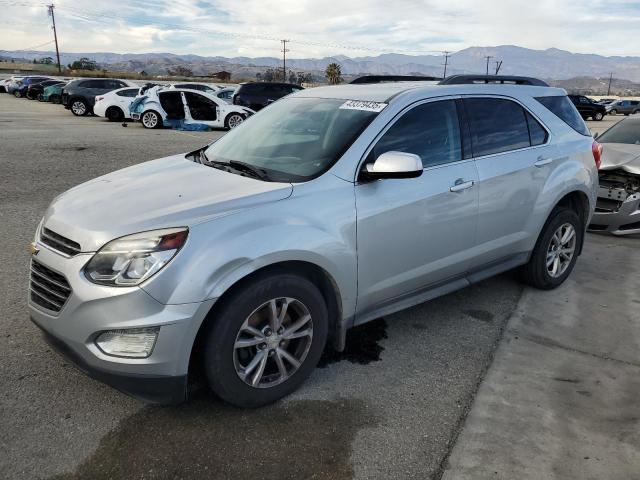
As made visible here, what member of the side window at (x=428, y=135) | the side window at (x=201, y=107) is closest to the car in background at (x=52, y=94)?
the side window at (x=201, y=107)

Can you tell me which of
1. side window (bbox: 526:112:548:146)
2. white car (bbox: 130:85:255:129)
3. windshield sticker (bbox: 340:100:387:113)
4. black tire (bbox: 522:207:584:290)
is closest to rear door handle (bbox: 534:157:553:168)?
side window (bbox: 526:112:548:146)

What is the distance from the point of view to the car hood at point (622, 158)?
255 inches

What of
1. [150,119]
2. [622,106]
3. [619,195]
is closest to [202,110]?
[150,119]

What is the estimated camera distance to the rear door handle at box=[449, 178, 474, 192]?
3.60 m

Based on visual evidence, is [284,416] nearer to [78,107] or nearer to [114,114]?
[114,114]

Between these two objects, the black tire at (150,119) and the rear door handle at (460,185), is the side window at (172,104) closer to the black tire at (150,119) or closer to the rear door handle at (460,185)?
the black tire at (150,119)

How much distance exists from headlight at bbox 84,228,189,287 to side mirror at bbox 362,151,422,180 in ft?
3.83

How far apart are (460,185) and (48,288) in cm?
261

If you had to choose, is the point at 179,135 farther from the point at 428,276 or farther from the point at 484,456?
the point at 484,456

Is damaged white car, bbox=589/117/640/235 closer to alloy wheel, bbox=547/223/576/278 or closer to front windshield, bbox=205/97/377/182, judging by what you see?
alloy wheel, bbox=547/223/576/278

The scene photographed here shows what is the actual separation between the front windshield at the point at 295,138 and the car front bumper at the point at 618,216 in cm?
421

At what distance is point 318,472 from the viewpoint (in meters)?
2.49

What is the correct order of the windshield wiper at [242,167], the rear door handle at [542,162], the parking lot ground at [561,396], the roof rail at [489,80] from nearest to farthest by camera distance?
the parking lot ground at [561,396] < the windshield wiper at [242,167] < the roof rail at [489,80] < the rear door handle at [542,162]

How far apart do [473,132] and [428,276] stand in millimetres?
1125
